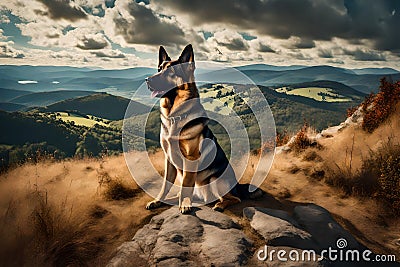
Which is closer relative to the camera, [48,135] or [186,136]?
[186,136]

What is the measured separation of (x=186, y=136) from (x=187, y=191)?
1.24 meters

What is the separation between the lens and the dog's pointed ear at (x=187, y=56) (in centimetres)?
478

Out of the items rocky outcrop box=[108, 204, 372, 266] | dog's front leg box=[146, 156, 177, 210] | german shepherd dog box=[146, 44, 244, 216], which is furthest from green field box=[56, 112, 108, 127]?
rocky outcrop box=[108, 204, 372, 266]

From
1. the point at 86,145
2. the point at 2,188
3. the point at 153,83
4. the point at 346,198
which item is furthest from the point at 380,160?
the point at 86,145

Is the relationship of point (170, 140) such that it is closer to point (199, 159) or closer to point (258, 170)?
point (199, 159)

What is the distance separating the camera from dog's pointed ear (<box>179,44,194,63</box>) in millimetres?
4781

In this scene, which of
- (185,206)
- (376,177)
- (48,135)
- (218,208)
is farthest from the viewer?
(48,135)

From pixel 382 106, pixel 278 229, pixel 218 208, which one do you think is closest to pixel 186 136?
pixel 218 208

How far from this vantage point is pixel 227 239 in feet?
14.6

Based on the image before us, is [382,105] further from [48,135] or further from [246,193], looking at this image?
[48,135]

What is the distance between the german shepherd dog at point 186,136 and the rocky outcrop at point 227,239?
51 centimetres

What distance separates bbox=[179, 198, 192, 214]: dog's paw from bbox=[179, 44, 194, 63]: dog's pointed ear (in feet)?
9.27

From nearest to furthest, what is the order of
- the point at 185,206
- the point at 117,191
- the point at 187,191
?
the point at 185,206 < the point at 187,191 < the point at 117,191

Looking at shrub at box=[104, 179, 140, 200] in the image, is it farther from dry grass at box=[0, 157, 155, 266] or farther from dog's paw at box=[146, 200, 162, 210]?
dog's paw at box=[146, 200, 162, 210]
